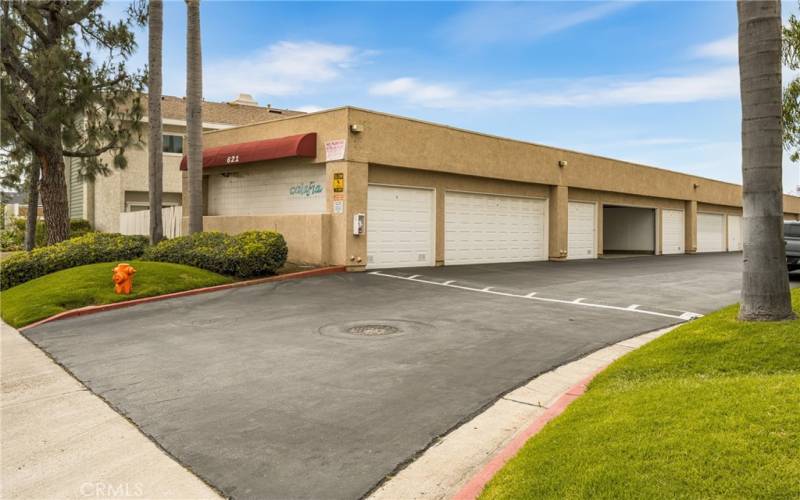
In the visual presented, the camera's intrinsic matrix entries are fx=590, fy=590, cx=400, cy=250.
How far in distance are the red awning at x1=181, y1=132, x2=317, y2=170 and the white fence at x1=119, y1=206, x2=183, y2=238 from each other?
240cm

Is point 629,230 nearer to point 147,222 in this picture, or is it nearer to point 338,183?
point 338,183

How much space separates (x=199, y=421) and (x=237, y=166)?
55.8 feet

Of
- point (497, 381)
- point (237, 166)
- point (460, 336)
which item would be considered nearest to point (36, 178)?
point (237, 166)

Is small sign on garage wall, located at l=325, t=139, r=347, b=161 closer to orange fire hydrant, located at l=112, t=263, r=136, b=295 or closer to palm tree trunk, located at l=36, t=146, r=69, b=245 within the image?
orange fire hydrant, located at l=112, t=263, r=136, b=295

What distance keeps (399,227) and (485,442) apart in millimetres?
14114

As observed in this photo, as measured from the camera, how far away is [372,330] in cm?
918

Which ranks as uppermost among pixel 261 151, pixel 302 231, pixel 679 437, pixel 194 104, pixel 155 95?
pixel 155 95

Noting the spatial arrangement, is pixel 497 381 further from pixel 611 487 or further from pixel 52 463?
pixel 52 463

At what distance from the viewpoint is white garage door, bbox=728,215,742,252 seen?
3875 centimetres

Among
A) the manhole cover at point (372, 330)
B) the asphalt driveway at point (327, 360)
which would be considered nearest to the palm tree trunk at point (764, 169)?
the asphalt driveway at point (327, 360)

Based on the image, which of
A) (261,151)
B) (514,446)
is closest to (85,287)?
(261,151)

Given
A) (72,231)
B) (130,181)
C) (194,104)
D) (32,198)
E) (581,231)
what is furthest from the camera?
(72,231)

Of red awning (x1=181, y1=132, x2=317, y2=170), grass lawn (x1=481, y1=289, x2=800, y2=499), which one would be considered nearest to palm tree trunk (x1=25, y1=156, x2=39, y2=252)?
red awning (x1=181, y1=132, x2=317, y2=170)

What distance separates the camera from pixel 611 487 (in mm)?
3430
